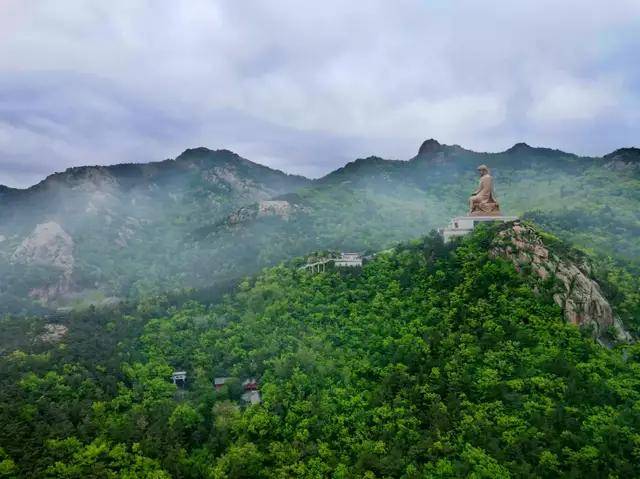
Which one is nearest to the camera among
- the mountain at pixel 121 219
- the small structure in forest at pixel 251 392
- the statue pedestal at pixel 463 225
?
the small structure in forest at pixel 251 392

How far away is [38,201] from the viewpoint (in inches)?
4545

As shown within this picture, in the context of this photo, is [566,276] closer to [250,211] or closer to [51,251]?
[250,211]

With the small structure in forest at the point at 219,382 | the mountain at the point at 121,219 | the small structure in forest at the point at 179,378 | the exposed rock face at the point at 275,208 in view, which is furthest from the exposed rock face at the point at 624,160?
the small structure in forest at the point at 179,378

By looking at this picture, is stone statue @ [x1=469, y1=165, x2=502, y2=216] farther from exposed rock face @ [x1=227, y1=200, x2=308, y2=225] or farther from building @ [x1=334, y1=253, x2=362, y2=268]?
exposed rock face @ [x1=227, y1=200, x2=308, y2=225]

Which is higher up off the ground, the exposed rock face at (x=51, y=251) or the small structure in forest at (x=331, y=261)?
the exposed rock face at (x=51, y=251)

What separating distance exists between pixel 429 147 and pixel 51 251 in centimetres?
7431

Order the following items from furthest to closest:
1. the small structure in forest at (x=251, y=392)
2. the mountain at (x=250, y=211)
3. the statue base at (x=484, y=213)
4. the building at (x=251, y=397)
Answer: the mountain at (x=250, y=211) < the statue base at (x=484, y=213) < the small structure in forest at (x=251, y=392) < the building at (x=251, y=397)

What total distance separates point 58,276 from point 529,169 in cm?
8220

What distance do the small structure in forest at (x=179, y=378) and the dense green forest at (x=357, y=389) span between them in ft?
1.38

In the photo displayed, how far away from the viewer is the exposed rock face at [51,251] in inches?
3600

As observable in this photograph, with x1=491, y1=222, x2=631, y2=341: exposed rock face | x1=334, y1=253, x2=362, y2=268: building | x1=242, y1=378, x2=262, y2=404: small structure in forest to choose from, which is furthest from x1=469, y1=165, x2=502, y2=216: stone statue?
x1=242, y1=378, x2=262, y2=404: small structure in forest

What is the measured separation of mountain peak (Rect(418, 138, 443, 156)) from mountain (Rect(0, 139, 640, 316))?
35 cm

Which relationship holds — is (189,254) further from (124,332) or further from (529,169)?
(529,169)

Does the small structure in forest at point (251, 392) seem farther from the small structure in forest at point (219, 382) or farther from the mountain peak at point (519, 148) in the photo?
the mountain peak at point (519, 148)
